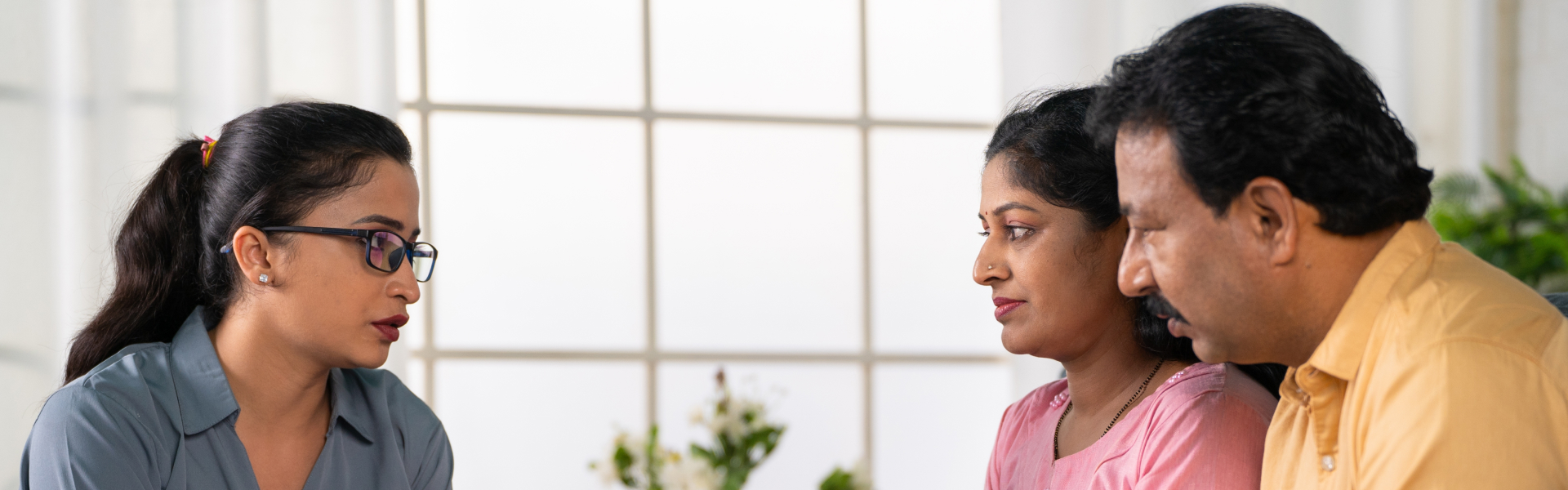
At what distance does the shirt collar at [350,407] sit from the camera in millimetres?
1629

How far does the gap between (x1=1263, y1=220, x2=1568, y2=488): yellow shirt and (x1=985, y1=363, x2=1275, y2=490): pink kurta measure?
6.3 inches

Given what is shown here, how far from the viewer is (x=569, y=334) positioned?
3.04 metres

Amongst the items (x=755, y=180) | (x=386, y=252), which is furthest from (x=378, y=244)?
(x=755, y=180)

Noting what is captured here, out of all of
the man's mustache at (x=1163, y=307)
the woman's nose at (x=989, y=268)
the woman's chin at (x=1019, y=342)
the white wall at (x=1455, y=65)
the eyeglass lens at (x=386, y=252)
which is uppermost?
the white wall at (x=1455, y=65)

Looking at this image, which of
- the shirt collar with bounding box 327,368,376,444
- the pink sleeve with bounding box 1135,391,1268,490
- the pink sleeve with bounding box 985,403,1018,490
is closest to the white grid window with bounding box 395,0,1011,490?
the shirt collar with bounding box 327,368,376,444

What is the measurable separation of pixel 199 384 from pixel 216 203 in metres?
0.27

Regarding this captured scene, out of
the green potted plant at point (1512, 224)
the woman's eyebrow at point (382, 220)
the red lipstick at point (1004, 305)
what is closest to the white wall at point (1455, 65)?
the green potted plant at point (1512, 224)

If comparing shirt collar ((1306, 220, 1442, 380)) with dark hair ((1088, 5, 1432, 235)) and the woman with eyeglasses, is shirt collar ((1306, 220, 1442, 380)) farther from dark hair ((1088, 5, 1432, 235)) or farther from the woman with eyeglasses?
the woman with eyeglasses

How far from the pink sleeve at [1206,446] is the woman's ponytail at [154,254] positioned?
4.65 feet

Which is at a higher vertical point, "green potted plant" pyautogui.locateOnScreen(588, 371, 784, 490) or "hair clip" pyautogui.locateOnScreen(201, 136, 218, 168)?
"hair clip" pyautogui.locateOnScreen(201, 136, 218, 168)

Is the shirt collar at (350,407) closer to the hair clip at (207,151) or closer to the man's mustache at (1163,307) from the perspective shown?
the hair clip at (207,151)

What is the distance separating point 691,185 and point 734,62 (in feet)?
1.33

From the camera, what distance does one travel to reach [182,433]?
141 centimetres

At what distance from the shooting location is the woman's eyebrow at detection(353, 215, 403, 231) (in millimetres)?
1489
